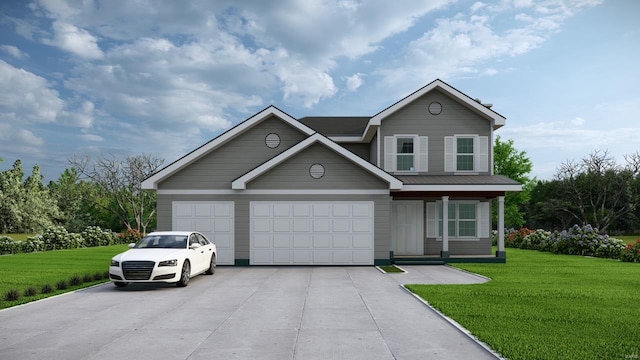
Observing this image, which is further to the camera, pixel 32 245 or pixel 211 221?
pixel 32 245

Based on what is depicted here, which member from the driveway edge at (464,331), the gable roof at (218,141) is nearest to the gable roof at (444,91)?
the gable roof at (218,141)

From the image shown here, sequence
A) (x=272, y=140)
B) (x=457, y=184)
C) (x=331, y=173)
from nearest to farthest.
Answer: (x=331, y=173)
(x=457, y=184)
(x=272, y=140)

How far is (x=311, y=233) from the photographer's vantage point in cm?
1980

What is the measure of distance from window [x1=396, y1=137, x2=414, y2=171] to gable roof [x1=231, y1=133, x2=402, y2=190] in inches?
150

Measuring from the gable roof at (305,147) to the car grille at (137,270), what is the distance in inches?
268

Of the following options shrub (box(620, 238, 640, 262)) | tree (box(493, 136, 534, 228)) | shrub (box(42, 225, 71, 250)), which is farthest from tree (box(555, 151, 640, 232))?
shrub (box(42, 225, 71, 250))

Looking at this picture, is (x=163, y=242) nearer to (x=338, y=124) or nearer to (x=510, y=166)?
(x=338, y=124)

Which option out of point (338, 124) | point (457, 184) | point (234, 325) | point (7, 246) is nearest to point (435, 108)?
point (457, 184)

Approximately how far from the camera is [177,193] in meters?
20.1

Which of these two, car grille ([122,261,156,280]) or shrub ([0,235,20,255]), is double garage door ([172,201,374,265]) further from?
shrub ([0,235,20,255])

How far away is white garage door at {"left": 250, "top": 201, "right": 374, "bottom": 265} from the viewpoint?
19.8 meters

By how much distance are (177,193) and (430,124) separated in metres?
11.7

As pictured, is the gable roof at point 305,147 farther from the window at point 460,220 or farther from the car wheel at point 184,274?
the car wheel at point 184,274

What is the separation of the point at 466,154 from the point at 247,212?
10.6 m
